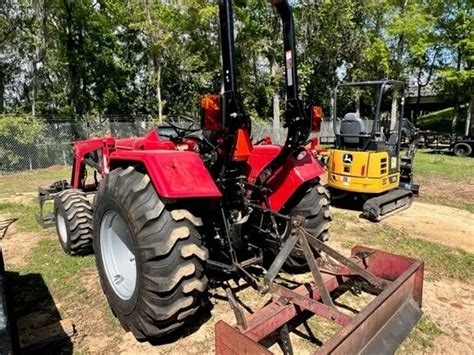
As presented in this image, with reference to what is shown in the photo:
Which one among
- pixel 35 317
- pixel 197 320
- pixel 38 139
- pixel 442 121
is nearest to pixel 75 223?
pixel 35 317

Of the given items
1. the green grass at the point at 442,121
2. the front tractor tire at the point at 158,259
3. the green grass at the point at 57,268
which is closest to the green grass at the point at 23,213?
the green grass at the point at 57,268

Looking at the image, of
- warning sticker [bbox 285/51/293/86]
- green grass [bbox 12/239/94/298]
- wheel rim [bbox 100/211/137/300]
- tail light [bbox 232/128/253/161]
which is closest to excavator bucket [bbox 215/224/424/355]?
tail light [bbox 232/128/253/161]

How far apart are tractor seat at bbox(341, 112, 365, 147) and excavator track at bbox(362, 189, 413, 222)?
1.17 m

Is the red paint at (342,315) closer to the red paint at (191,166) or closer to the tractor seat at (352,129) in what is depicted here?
the red paint at (191,166)

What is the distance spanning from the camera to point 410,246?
5090 mm

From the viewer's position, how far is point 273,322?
8.20 ft

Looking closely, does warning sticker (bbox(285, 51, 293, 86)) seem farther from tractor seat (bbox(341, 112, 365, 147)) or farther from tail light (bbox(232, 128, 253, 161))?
tractor seat (bbox(341, 112, 365, 147))

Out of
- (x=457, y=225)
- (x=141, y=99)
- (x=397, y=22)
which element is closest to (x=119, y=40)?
(x=141, y=99)

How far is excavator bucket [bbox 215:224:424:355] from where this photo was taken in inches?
84.0

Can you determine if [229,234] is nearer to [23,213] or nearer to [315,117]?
[315,117]

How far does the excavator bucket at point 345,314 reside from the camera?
2.13 m

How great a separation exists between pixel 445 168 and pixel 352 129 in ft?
22.4

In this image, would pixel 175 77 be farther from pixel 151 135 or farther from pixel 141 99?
pixel 151 135

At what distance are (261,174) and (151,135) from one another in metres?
1.48
